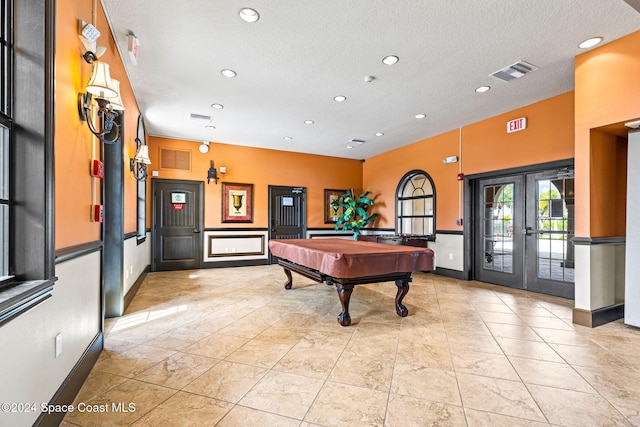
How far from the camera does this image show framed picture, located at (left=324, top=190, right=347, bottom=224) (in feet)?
26.9

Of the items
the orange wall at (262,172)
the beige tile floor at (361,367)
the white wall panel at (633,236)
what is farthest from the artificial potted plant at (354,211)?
the white wall panel at (633,236)

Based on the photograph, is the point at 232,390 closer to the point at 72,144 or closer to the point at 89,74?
the point at 72,144

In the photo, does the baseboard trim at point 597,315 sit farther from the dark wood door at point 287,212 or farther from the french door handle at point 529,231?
the dark wood door at point 287,212

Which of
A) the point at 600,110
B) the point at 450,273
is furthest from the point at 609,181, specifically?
the point at 450,273

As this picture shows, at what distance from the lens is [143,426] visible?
1605 millimetres

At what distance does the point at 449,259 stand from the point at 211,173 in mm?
5350

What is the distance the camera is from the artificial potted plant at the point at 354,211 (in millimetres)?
7921

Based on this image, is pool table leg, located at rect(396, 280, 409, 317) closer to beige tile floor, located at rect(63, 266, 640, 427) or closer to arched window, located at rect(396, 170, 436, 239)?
beige tile floor, located at rect(63, 266, 640, 427)

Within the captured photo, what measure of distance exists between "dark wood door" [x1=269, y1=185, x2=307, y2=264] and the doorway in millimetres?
4045

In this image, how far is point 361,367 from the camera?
226 cm

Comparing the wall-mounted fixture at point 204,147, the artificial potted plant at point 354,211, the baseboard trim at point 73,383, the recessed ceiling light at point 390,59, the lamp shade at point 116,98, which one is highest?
the recessed ceiling light at point 390,59

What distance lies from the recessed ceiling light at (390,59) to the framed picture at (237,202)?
471 centimetres

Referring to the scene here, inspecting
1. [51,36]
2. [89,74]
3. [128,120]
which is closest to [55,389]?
[51,36]

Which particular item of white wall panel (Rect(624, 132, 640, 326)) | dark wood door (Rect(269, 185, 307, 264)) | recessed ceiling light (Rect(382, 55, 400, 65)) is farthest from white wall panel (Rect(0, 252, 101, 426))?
dark wood door (Rect(269, 185, 307, 264))
